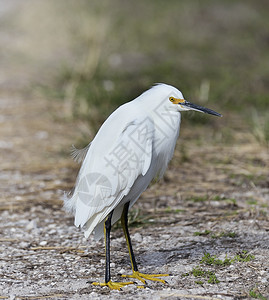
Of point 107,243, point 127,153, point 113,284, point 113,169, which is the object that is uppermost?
point 127,153

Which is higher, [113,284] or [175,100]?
[175,100]

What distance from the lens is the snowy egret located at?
2.94 meters

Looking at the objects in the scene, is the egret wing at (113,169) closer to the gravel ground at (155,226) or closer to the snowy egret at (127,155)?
the snowy egret at (127,155)

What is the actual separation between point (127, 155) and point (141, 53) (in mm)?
7094

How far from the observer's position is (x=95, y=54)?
315 inches

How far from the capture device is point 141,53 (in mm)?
9812

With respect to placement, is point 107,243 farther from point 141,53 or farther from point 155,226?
point 141,53

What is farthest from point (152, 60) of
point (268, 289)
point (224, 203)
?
point (268, 289)

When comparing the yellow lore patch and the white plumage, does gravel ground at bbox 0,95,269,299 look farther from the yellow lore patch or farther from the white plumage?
the yellow lore patch

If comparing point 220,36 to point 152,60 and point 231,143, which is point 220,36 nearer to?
point 152,60

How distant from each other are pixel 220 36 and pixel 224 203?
7.12m

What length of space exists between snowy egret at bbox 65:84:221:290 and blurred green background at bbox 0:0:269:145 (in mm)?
2811

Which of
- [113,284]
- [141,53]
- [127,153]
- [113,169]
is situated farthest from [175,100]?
[141,53]

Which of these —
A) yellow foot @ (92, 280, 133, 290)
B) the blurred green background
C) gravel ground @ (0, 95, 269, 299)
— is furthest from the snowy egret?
the blurred green background
